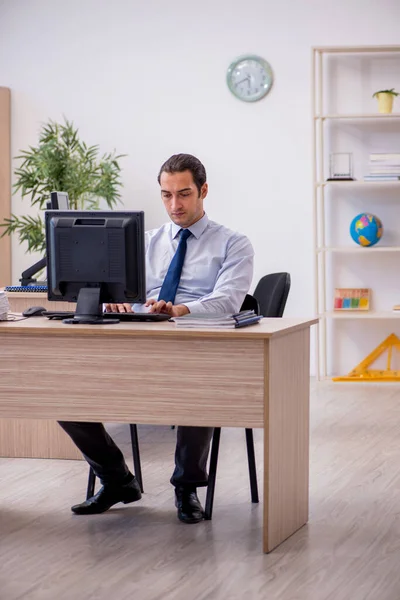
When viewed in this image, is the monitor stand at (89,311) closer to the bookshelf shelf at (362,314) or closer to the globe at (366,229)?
the bookshelf shelf at (362,314)

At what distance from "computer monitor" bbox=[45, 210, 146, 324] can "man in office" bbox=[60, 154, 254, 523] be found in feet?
0.67

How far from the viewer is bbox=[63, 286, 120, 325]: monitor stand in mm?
3230

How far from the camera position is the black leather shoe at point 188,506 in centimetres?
331

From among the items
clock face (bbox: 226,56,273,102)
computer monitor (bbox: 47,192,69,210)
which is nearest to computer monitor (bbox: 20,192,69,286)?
computer monitor (bbox: 47,192,69,210)

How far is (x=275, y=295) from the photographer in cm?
477

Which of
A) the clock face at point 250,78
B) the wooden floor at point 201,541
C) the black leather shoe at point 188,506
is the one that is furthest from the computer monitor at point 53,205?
the clock face at point 250,78

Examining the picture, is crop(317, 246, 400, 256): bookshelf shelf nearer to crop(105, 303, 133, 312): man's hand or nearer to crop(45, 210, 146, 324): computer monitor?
crop(105, 303, 133, 312): man's hand

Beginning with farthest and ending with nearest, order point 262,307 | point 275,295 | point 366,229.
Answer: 1. point 366,229
2. point 262,307
3. point 275,295

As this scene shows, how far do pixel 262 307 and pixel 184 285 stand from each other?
4.40ft

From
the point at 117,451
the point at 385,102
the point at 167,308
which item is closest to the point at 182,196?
the point at 167,308

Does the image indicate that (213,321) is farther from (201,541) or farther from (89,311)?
(201,541)

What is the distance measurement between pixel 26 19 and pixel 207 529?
4.81 m

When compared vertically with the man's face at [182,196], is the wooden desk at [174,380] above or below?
below

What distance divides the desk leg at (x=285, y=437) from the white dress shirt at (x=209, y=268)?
0.39 metres
